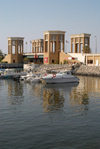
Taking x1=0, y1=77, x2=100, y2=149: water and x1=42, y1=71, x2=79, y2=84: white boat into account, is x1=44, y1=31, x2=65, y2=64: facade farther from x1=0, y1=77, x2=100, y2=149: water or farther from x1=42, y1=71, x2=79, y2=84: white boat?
x1=0, y1=77, x2=100, y2=149: water

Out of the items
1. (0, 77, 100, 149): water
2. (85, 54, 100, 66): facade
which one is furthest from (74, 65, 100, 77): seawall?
(0, 77, 100, 149): water

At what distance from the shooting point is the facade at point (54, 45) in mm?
146625

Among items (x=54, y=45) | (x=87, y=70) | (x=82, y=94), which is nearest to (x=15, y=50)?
(x=54, y=45)

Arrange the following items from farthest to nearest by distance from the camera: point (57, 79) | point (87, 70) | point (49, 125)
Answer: point (87, 70)
point (57, 79)
point (49, 125)

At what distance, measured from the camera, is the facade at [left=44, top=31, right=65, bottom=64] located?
5773 inches

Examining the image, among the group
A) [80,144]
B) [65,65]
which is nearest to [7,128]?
[80,144]

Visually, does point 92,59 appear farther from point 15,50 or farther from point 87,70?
point 15,50

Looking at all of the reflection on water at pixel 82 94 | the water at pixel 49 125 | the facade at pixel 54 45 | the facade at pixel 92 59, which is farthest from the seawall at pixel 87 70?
the water at pixel 49 125

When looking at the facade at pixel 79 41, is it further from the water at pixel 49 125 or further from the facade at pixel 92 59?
the water at pixel 49 125

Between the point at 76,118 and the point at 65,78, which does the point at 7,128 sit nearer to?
the point at 76,118

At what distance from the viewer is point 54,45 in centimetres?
15100

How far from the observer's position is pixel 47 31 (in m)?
148

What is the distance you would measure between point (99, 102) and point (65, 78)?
31.4m

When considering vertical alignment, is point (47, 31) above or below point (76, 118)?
above
